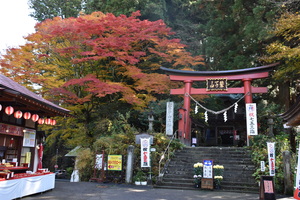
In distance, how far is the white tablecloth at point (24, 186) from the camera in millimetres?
7172

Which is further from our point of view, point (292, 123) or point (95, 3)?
point (95, 3)

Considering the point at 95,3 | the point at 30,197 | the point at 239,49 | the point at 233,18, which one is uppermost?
the point at 95,3

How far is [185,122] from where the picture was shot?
1642cm

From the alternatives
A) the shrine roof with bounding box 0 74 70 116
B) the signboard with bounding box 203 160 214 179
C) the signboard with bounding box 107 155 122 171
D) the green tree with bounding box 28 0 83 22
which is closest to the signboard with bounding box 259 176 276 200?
the signboard with bounding box 203 160 214 179

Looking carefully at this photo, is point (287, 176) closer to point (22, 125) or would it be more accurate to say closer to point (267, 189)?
point (267, 189)

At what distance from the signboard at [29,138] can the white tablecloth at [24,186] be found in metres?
2.57

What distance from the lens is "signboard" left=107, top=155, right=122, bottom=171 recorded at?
1283cm

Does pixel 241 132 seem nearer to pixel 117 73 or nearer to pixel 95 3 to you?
pixel 117 73

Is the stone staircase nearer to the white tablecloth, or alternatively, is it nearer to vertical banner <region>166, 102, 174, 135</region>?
vertical banner <region>166, 102, 174, 135</region>

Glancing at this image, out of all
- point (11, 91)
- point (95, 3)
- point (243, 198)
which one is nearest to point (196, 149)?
point (243, 198)

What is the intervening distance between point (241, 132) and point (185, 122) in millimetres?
9950

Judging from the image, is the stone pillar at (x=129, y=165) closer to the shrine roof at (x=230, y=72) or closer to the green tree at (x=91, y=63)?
the green tree at (x=91, y=63)

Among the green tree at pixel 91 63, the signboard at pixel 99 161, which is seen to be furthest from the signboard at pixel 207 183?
the green tree at pixel 91 63

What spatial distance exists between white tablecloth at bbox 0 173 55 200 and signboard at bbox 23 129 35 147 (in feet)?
8.44
